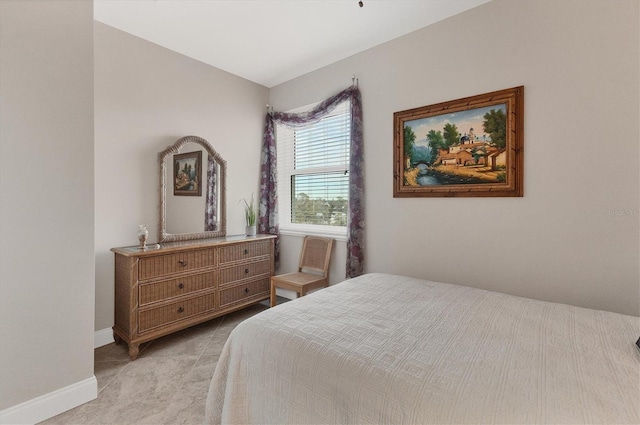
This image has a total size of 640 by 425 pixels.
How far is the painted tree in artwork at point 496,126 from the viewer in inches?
84.5

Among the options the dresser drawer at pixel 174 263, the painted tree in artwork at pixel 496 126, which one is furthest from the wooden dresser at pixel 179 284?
the painted tree in artwork at pixel 496 126

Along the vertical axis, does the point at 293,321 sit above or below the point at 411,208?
below

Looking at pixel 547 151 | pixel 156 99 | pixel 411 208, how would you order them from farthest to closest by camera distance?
pixel 156 99
pixel 411 208
pixel 547 151

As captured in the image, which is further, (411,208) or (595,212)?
(411,208)

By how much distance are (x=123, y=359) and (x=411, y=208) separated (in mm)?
2647

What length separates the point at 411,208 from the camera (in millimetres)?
2621

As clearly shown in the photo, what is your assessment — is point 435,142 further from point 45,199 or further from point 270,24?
point 45,199

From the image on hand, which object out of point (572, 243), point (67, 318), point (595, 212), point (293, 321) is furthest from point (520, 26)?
point (67, 318)

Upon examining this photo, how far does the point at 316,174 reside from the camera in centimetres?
352

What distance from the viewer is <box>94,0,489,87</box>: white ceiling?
2.29 m

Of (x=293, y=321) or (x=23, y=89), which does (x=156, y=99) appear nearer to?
(x=23, y=89)

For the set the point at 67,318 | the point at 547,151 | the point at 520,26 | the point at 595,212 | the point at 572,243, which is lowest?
the point at 67,318

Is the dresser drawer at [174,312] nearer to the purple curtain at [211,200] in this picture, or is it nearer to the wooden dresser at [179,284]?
the wooden dresser at [179,284]

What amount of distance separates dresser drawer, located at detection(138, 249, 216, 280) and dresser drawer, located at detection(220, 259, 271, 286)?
187 millimetres
